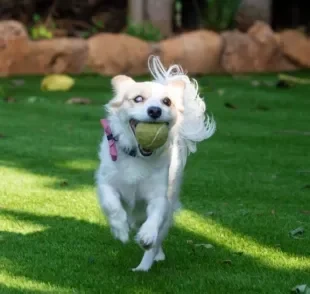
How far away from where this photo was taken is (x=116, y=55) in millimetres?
14516

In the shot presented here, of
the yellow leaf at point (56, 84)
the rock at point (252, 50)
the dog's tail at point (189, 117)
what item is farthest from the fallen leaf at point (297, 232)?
the rock at point (252, 50)

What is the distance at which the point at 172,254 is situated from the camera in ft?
16.3

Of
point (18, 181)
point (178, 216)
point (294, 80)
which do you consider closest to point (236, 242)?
point (178, 216)

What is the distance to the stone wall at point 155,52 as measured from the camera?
14.2m

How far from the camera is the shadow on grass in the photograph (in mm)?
4238

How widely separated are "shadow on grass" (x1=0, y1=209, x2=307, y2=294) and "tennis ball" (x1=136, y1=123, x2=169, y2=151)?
61 centimetres

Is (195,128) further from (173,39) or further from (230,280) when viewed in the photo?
(173,39)

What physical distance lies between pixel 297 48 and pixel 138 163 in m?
11.3

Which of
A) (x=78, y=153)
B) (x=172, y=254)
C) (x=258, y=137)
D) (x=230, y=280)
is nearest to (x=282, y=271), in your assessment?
(x=230, y=280)

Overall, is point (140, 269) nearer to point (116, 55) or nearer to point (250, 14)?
point (116, 55)

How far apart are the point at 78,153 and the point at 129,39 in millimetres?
7039

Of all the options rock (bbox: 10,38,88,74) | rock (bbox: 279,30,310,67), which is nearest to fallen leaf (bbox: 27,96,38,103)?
rock (bbox: 10,38,88,74)

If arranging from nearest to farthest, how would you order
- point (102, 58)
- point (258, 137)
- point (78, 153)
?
point (78, 153) → point (258, 137) → point (102, 58)

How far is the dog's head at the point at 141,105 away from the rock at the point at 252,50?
413 inches
